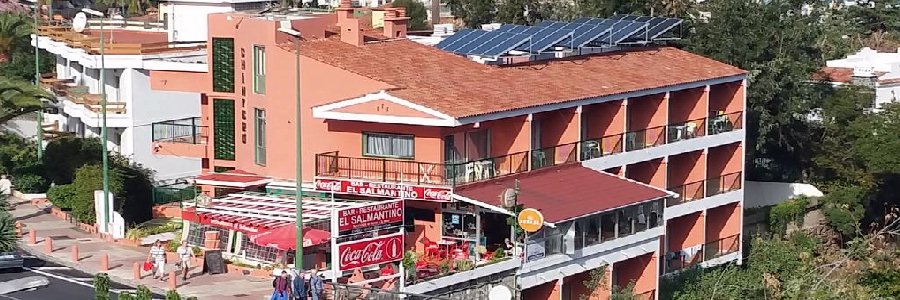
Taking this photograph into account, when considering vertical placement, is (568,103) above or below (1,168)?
above

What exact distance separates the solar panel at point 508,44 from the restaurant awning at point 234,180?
28.3ft

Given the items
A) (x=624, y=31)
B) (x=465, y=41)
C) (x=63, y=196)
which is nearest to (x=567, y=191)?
(x=465, y=41)

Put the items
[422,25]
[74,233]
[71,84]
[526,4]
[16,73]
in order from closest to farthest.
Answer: [74,233] < [71,84] < [16,73] < [526,4] < [422,25]

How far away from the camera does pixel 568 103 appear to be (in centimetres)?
4928

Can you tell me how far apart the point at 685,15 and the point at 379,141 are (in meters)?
30.5

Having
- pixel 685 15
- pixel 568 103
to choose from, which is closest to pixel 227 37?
pixel 568 103

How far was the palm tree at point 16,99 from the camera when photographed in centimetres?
5628

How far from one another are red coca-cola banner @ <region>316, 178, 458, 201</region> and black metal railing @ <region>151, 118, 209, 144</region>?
8.11m

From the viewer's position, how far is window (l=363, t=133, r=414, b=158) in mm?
46469

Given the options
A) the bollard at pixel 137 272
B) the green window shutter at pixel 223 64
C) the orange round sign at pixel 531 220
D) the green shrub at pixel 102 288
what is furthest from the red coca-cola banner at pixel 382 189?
the green shrub at pixel 102 288

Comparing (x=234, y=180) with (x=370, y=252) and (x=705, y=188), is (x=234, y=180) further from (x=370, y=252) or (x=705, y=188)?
(x=705, y=188)

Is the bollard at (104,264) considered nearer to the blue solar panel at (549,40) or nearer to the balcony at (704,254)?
the blue solar panel at (549,40)

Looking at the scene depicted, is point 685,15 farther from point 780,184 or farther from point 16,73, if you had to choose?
point 16,73

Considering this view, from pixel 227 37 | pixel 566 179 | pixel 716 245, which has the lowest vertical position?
pixel 716 245
